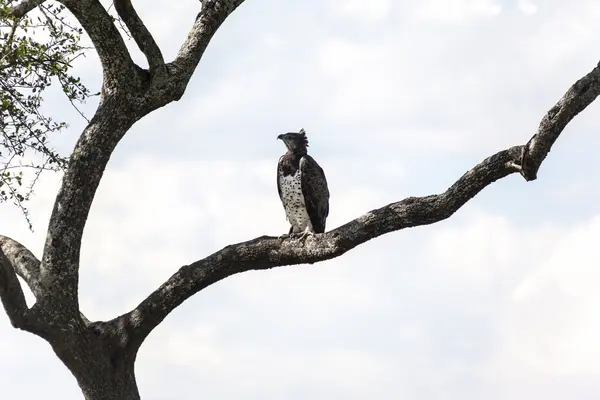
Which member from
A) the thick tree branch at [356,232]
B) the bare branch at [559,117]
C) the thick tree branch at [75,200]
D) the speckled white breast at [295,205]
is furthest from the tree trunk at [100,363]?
the bare branch at [559,117]

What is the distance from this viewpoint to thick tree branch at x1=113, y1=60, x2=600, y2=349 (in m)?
7.95

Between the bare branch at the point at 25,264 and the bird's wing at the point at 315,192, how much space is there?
305 cm

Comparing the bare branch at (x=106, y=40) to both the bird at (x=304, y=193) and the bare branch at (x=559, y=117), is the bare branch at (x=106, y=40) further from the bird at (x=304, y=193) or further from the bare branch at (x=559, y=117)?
the bare branch at (x=559, y=117)

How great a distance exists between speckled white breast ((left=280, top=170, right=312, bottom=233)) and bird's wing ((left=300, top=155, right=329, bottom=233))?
0.06 metres

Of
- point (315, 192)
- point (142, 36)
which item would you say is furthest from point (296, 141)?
point (142, 36)

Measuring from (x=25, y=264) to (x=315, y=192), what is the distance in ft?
10.7

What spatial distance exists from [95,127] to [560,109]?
4388 millimetres

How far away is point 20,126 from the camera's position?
10156mm

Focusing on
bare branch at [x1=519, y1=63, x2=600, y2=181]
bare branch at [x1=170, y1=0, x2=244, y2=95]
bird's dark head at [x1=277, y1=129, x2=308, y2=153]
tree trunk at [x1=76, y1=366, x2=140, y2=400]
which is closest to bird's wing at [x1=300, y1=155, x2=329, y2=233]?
bird's dark head at [x1=277, y1=129, x2=308, y2=153]

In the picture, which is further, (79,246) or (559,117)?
(79,246)

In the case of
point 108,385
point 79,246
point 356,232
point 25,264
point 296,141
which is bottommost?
point 108,385

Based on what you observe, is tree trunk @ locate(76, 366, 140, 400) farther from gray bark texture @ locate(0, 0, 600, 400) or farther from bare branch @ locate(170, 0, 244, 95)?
bare branch @ locate(170, 0, 244, 95)

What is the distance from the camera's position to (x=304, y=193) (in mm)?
10883

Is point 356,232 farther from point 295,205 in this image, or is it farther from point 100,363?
point 100,363
